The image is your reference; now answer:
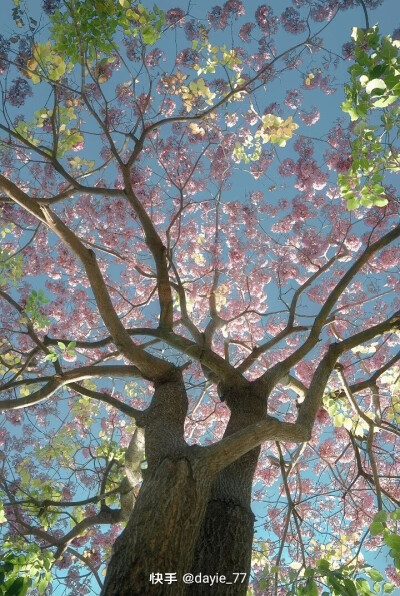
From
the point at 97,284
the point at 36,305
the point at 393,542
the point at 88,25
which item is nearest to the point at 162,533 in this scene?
the point at 393,542

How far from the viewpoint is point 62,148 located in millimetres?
5207

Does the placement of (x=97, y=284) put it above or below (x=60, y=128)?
below

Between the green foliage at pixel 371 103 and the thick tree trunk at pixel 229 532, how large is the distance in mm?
2041

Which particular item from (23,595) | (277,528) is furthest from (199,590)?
(277,528)

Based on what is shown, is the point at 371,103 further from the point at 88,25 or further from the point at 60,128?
the point at 60,128

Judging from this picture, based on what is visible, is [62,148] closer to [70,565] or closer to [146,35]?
[146,35]

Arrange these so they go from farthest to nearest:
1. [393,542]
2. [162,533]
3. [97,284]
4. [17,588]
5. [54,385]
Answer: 1. [54,385]
2. [97,284]
3. [162,533]
4. [17,588]
5. [393,542]

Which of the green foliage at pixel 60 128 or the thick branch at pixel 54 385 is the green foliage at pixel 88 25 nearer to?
the green foliage at pixel 60 128

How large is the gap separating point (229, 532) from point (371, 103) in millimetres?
2608

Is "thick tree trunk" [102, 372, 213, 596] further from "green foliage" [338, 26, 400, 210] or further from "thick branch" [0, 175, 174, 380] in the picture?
"green foliage" [338, 26, 400, 210]

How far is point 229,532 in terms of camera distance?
9.75 feet

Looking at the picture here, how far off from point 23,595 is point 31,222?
20.3 feet

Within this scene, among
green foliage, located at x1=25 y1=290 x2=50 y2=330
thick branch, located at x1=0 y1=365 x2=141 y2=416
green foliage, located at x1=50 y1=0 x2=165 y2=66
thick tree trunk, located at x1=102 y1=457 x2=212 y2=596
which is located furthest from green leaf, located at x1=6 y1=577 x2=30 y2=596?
green foliage, located at x1=50 y1=0 x2=165 y2=66

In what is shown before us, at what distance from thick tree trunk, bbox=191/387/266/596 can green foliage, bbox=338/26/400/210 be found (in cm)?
204
